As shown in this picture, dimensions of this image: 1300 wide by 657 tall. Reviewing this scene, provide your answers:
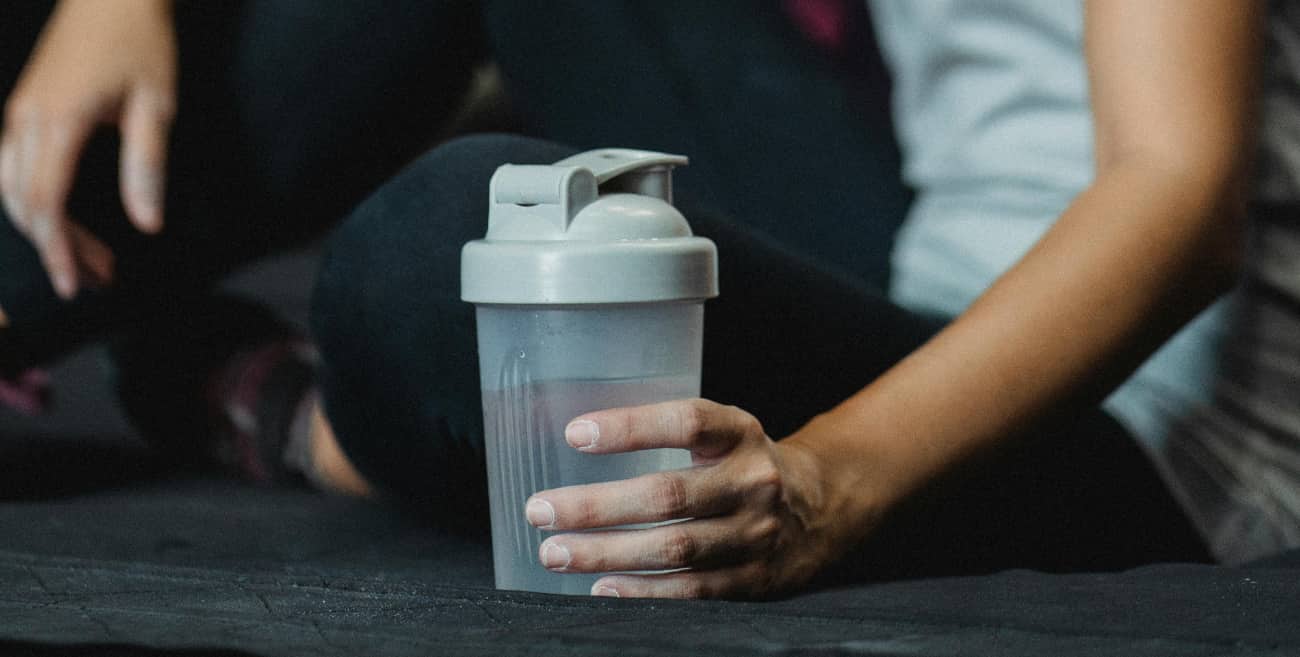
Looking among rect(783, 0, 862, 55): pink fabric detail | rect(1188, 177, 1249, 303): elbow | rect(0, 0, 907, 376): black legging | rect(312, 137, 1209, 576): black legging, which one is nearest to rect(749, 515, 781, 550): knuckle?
rect(312, 137, 1209, 576): black legging

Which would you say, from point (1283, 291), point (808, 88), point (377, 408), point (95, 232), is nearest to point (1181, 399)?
point (1283, 291)

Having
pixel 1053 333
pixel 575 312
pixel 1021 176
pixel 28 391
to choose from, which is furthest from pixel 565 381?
pixel 28 391

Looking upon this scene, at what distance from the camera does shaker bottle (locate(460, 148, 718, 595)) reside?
53cm

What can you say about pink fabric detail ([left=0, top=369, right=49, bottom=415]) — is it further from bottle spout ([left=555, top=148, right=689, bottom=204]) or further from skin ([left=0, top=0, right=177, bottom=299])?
bottle spout ([left=555, top=148, right=689, bottom=204])

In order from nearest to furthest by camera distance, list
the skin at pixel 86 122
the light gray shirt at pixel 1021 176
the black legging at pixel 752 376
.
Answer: the black legging at pixel 752 376
the light gray shirt at pixel 1021 176
the skin at pixel 86 122

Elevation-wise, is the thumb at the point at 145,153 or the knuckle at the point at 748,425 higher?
the thumb at the point at 145,153

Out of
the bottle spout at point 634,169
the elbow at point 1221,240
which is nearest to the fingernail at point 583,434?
the bottle spout at point 634,169

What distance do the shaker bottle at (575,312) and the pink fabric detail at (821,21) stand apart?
1.90 feet

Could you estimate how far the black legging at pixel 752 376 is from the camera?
26.8 inches

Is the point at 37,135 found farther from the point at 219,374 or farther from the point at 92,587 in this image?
the point at 92,587

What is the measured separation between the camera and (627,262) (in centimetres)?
52

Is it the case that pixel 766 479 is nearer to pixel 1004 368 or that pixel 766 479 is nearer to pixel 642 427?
pixel 642 427

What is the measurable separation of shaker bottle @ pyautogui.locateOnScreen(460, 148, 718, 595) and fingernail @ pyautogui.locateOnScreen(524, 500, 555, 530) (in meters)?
0.03

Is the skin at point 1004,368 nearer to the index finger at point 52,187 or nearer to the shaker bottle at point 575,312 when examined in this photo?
the shaker bottle at point 575,312
